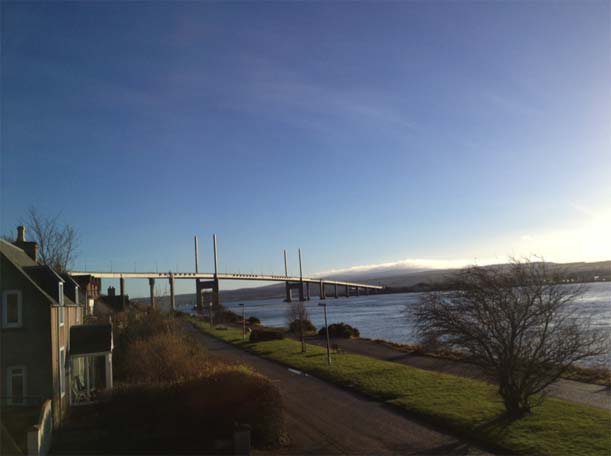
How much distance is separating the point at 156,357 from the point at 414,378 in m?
11.1

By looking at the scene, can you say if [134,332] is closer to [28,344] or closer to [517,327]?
[28,344]

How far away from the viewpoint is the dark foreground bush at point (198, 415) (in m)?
14.2

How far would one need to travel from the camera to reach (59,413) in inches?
647

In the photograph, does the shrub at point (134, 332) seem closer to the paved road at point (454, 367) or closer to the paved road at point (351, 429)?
the paved road at point (351, 429)

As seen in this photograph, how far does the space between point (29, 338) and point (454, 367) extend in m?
18.5

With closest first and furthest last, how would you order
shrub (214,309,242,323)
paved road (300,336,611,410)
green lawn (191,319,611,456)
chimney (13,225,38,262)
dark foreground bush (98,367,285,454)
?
1. green lawn (191,319,611,456)
2. dark foreground bush (98,367,285,454)
3. paved road (300,336,611,410)
4. chimney (13,225,38,262)
5. shrub (214,309,242,323)

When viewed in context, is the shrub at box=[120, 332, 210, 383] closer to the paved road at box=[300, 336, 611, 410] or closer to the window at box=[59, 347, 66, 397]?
the window at box=[59, 347, 66, 397]

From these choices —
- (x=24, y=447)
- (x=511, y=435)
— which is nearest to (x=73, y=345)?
(x=24, y=447)

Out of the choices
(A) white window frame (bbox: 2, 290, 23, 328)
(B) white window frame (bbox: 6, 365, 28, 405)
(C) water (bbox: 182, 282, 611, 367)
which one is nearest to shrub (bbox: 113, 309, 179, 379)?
(B) white window frame (bbox: 6, 365, 28, 405)

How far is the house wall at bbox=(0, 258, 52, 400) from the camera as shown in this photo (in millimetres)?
15422

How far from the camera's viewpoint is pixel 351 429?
Result: 15.5 m

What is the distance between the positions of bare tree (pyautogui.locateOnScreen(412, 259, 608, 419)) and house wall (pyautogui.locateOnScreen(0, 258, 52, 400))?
11.9 metres

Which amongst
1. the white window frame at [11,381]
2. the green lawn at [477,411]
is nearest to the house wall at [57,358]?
the white window frame at [11,381]

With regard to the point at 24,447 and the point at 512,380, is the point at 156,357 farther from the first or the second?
the point at 512,380
